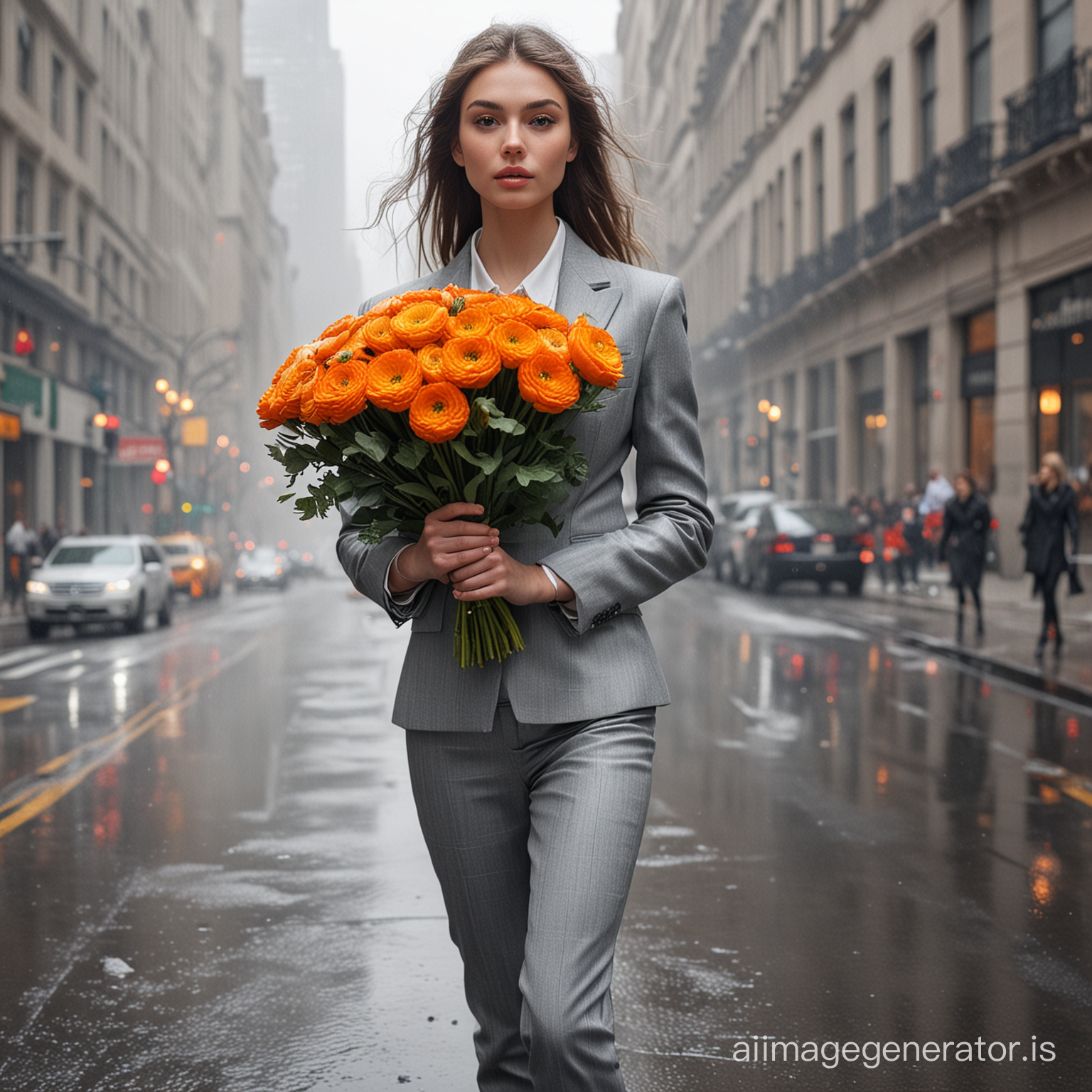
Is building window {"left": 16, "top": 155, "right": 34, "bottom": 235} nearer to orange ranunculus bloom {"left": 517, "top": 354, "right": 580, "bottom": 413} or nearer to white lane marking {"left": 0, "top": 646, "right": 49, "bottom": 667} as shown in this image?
white lane marking {"left": 0, "top": 646, "right": 49, "bottom": 667}

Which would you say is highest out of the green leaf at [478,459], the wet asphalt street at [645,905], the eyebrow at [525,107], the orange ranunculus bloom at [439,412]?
the eyebrow at [525,107]

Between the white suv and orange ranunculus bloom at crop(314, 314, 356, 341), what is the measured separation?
21.0 metres

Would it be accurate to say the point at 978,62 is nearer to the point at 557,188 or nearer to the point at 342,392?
the point at 557,188

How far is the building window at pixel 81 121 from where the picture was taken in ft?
151

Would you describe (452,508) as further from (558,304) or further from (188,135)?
(188,135)

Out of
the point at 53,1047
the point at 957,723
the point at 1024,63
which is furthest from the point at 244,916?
the point at 1024,63

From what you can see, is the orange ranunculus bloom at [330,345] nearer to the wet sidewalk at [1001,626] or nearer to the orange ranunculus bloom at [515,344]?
the orange ranunculus bloom at [515,344]

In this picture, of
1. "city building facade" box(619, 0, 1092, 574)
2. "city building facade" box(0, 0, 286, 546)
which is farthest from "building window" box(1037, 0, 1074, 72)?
"city building facade" box(0, 0, 286, 546)

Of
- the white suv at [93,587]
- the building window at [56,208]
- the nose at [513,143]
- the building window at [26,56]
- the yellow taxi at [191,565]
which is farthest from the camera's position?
the building window at [56,208]

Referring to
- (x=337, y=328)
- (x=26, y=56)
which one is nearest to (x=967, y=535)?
(x=337, y=328)

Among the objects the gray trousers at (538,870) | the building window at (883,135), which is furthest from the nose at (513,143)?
the building window at (883,135)

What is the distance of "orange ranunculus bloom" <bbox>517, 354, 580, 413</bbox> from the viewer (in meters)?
2.35

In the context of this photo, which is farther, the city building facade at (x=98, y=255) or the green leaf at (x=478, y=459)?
the city building facade at (x=98, y=255)

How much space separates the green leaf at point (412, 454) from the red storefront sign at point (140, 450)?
4505 centimetres
